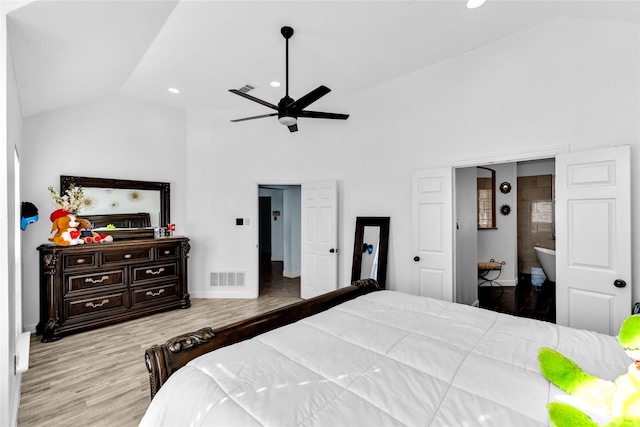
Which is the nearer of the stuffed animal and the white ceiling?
the white ceiling

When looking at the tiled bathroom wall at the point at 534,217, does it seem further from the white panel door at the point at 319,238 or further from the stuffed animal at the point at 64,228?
the stuffed animal at the point at 64,228

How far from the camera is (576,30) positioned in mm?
2639

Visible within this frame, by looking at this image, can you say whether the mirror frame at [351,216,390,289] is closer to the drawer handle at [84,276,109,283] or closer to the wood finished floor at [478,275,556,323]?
the wood finished floor at [478,275,556,323]

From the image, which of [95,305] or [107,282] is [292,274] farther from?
[95,305]

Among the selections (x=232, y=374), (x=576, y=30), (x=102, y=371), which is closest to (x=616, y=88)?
(x=576, y=30)

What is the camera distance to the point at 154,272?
160 inches

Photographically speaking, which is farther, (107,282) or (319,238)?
(319,238)

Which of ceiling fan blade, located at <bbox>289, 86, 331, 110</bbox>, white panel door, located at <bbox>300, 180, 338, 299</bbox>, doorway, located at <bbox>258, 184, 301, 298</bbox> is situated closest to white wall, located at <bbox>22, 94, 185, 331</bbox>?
doorway, located at <bbox>258, 184, 301, 298</bbox>

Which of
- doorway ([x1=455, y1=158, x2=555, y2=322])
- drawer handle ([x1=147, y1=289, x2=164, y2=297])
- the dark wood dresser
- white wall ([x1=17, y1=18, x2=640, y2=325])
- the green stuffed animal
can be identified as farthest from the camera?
doorway ([x1=455, y1=158, x2=555, y2=322])

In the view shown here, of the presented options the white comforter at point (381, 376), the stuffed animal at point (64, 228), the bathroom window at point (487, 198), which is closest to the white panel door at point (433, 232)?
the white comforter at point (381, 376)

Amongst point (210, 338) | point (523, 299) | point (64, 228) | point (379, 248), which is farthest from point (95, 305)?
point (523, 299)

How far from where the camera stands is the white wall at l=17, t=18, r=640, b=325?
8.49 ft

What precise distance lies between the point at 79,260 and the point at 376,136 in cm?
401

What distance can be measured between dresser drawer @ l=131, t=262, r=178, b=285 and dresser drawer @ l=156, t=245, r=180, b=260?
4.4 inches
